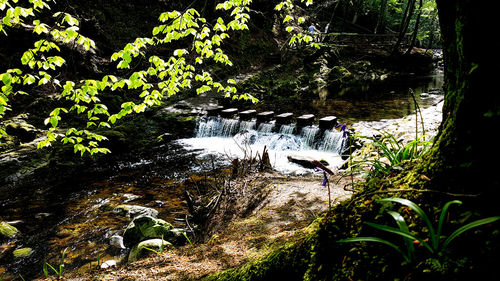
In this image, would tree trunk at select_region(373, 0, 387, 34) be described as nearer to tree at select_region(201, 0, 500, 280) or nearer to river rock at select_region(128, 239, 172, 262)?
river rock at select_region(128, 239, 172, 262)

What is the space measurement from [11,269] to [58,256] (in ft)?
2.31

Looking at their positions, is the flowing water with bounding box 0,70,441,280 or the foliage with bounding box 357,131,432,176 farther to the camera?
the flowing water with bounding box 0,70,441,280

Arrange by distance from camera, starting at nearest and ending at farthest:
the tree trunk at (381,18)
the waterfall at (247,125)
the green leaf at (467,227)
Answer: the green leaf at (467,227)
the waterfall at (247,125)
the tree trunk at (381,18)

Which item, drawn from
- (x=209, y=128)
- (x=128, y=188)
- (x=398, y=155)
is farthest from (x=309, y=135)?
(x=398, y=155)

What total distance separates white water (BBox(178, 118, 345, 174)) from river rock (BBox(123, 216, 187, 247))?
3369 mm

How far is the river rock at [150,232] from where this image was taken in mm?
4324

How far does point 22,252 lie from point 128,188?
278 cm

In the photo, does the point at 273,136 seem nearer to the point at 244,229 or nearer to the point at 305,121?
the point at 305,121

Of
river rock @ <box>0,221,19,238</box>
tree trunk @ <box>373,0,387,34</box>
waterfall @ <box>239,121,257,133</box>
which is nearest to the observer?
river rock @ <box>0,221,19,238</box>

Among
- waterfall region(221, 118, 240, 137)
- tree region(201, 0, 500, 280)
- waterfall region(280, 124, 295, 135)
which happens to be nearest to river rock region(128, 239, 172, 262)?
tree region(201, 0, 500, 280)

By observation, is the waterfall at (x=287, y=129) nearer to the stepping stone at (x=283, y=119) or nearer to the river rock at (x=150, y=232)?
the stepping stone at (x=283, y=119)

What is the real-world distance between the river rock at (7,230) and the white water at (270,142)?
5313mm

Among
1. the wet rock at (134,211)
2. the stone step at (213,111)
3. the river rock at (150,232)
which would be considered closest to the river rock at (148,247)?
the river rock at (150,232)

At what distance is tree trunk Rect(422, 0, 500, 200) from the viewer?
82 centimetres
